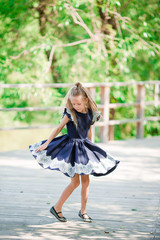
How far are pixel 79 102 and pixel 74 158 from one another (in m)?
0.48

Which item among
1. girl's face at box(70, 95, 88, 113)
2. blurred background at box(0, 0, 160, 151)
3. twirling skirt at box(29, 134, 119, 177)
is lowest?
twirling skirt at box(29, 134, 119, 177)

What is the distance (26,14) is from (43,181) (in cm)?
556

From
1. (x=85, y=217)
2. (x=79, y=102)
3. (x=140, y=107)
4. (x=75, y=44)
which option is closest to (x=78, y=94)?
(x=79, y=102)

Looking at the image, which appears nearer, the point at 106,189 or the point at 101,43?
the point at 106,189

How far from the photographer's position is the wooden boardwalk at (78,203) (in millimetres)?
3465

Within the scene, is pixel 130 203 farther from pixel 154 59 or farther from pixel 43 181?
pixel 154 59

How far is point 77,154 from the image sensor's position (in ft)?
11.8

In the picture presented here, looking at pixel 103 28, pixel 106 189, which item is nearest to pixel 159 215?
pixel 106 189

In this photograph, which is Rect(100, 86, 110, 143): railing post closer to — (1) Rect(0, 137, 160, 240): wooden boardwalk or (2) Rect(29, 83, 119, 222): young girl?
(1) Rect(0, 137, 160, 240): wooden boardwalk

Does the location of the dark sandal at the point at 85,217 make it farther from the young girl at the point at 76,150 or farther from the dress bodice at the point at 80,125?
the dress bodice at the point at 80,125

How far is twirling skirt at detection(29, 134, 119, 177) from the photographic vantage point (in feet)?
11.7

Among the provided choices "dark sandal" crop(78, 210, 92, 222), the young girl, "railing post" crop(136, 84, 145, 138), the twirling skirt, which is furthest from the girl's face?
"railing post" crop(136, 84, 145, 138)

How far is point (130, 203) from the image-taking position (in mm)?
4332

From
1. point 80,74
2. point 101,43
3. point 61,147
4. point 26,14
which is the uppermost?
point 26,14
